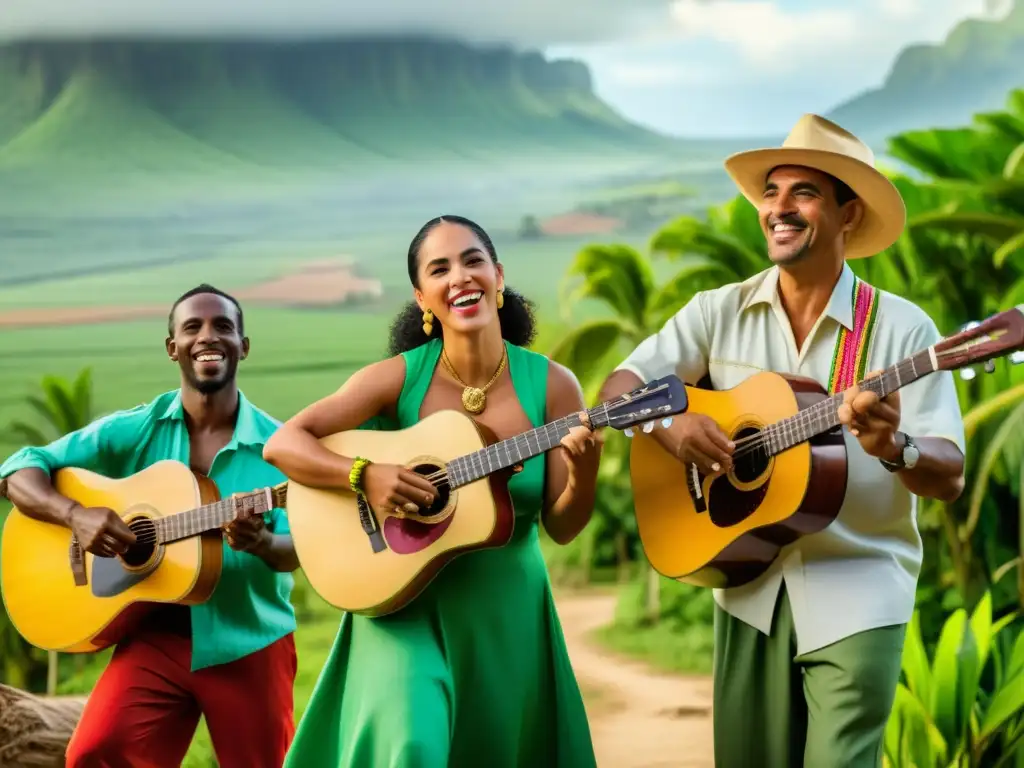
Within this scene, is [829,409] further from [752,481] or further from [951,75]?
[951,75]

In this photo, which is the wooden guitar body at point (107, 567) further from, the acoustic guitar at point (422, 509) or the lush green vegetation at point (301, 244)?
the lush green vegetation at point (301, 244)

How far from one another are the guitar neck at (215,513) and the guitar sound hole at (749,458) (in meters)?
1.04

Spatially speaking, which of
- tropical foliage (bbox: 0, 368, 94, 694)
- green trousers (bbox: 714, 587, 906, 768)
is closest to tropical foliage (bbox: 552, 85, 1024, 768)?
green trousers (bbox: 714, 587, 906, 768)

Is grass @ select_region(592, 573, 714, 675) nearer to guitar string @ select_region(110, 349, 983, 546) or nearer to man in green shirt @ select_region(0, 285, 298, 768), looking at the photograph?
man in green shirt @ select_region(0, 285, 298, 768)

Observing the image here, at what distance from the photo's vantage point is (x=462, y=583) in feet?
9.05

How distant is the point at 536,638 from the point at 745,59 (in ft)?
28.0

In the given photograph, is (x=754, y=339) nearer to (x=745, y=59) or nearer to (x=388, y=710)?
(x=388, y=710)

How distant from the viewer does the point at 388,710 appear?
8.63ft

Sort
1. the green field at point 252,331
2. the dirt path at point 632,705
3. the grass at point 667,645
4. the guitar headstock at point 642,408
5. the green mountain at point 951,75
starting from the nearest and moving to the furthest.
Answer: the guitar headstock at point 642,408
the dirt path at point 632,705
the grass at point 667,645
the green field at point 252,331
the green mountain at point 951,75

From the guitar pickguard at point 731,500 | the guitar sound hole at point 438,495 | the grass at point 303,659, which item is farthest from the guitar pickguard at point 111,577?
the grass at point 303,659

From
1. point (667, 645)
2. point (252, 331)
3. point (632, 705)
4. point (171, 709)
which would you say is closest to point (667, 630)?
point (667, 645)

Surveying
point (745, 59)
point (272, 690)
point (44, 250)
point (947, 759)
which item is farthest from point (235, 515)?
point (745, 59)

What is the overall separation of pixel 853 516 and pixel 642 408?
508 millimetres

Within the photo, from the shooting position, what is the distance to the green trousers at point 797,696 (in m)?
2.60
